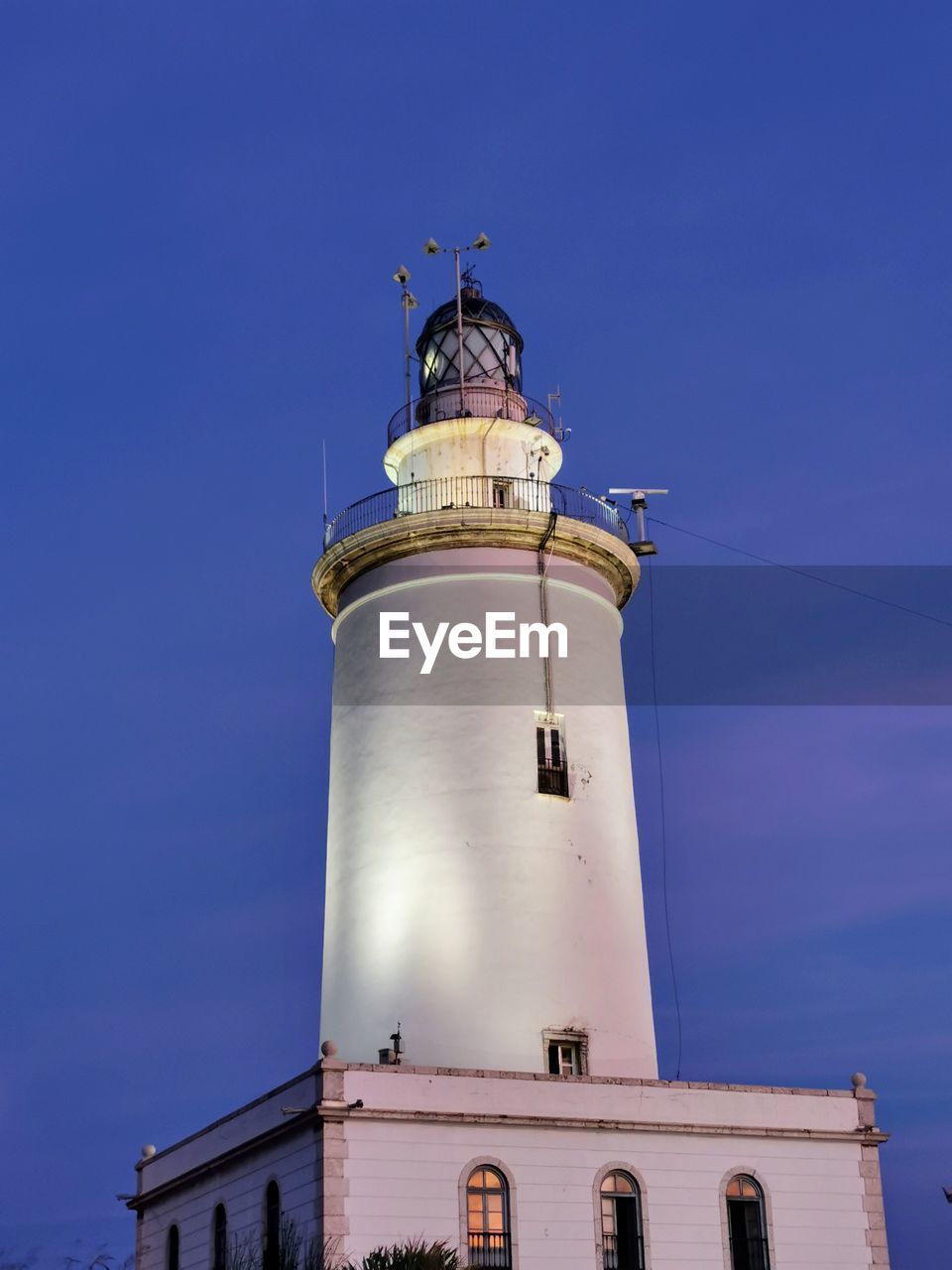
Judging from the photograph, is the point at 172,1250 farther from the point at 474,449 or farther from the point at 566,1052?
the point at 474,449

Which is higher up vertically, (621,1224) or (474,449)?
(474,449)

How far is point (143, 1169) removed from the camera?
32656 mm

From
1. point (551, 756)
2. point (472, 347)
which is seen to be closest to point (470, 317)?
point (472, 347)

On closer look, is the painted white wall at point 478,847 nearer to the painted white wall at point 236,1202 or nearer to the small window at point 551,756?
the small window at point 551,756

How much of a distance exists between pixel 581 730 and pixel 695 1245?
28.6 ft

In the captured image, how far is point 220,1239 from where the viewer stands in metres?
28.9

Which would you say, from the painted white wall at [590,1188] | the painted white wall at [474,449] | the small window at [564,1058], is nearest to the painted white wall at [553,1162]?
the painted white wall at [590,1188]

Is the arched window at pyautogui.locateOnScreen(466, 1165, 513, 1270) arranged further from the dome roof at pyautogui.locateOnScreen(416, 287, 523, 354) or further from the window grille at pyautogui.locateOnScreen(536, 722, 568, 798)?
the dome roof at pyautogui.locateOnScreen(416, 287, 523, 354)

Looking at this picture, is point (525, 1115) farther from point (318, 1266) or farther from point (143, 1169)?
point (143, 1169)

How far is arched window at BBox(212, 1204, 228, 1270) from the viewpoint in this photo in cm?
2859

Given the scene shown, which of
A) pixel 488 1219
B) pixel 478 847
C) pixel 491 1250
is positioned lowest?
pixel 491 1250

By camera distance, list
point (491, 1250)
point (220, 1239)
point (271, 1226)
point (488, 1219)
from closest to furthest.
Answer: point (491, 1250), point (488, 1219), point (271, 1226), point (220, 1239)

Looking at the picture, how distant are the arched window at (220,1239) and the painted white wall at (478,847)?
3.14m

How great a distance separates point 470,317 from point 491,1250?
17.5 metres
